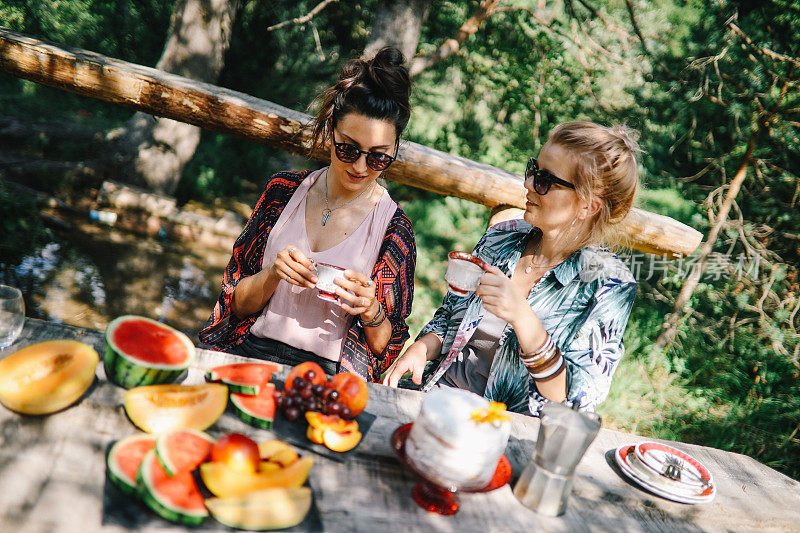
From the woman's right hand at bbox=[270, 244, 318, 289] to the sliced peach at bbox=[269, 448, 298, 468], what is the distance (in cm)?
80

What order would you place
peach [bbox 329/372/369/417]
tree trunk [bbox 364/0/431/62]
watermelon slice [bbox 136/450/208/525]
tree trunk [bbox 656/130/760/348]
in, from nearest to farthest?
watermelon slice [bbox 136/450/208/525]
peach [bbox 329/372/369/417]
tree trunk [bbox 656/130/760/348]
tree trunk [bbox 364/0/431/62]

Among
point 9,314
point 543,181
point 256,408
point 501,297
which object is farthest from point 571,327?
point 9,314

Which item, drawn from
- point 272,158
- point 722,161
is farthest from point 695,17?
point 272,158

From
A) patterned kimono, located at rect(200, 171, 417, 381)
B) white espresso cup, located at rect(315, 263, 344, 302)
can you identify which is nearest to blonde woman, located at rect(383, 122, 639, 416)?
patterned kimono, located at rect(200, 171, 417, 381)

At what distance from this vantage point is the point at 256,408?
5.32ft

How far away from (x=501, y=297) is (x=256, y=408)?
101cm

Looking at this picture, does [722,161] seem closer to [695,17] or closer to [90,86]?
[695,17]

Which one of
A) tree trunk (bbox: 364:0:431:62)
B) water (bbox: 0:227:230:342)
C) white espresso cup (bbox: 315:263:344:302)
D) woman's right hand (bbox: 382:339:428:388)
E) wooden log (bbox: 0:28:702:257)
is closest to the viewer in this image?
white espresso cup (bbox: 315:263:344:302)

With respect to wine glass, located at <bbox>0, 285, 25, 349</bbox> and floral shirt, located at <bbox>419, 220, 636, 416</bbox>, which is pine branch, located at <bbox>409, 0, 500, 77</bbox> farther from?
wine glass, located at <bbox>0, 285, 25, 349</bbox>

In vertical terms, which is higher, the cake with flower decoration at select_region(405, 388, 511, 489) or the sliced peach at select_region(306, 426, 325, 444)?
the cake with flower decoration at select_region(405, 388, 511, 489)

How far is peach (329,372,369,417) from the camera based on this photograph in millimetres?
1694

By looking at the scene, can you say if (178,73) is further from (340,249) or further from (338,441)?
(338,441)

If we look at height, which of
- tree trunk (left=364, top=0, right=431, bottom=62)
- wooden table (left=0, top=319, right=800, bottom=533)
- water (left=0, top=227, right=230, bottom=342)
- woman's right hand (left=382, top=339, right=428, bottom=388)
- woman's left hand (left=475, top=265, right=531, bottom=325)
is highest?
tree trunk (left=364, top=0, right=431, bottom=62)

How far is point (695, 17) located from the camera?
26.0 ft
